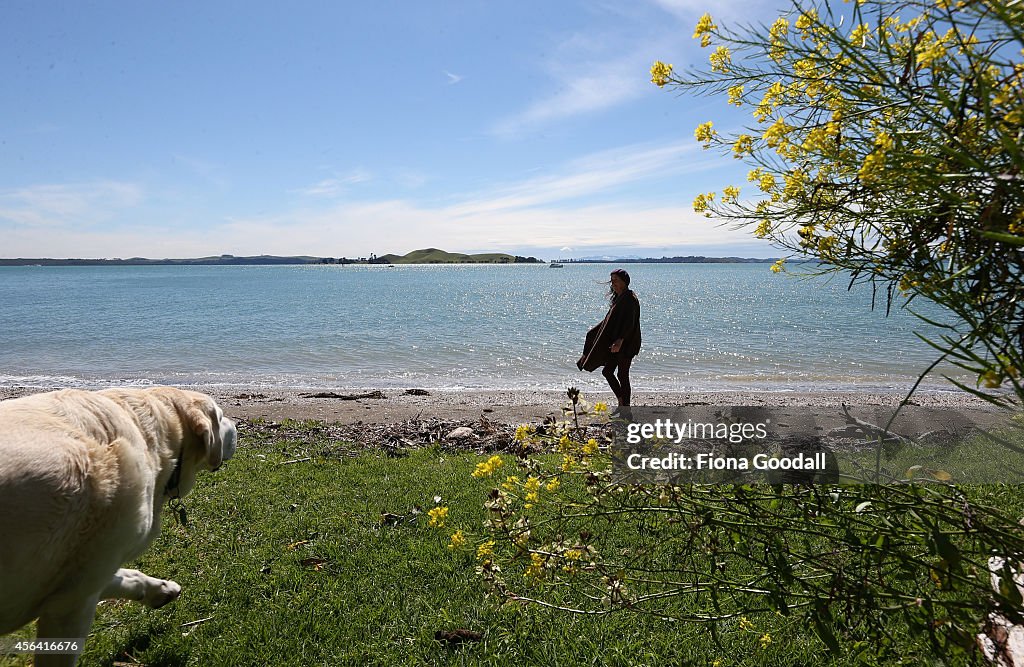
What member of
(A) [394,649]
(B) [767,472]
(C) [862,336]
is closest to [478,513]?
(A) [394,649]

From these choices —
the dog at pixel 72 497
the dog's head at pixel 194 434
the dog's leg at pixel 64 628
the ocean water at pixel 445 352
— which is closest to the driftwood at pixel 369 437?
the dog's head at pixel 194 434

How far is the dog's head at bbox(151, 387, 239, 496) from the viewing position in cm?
323

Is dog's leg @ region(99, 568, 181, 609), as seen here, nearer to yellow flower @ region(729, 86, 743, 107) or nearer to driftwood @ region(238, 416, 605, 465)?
driftwood @ region(238, 416, 605, 465)

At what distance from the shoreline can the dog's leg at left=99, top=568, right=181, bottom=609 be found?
707 cm

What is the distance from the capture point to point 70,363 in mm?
21438

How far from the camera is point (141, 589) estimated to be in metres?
3.47

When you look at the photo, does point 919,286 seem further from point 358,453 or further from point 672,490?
point 358,453

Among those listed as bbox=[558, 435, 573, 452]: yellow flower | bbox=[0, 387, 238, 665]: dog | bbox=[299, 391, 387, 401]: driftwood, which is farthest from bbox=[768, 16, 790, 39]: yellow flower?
bbox=[299, 391, 387, 401]: driftwood

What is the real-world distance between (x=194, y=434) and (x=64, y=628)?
3.51ft

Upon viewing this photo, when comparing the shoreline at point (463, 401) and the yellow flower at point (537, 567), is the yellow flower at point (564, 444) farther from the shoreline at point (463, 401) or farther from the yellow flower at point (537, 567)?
the shoreline at point (463, 401)

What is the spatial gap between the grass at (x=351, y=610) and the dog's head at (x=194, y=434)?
95 cm

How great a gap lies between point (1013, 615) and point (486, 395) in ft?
46.2

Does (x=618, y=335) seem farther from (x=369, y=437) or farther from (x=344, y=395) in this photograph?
(x=344, y=395)

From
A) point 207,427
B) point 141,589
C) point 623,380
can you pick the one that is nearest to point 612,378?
point 623,380
